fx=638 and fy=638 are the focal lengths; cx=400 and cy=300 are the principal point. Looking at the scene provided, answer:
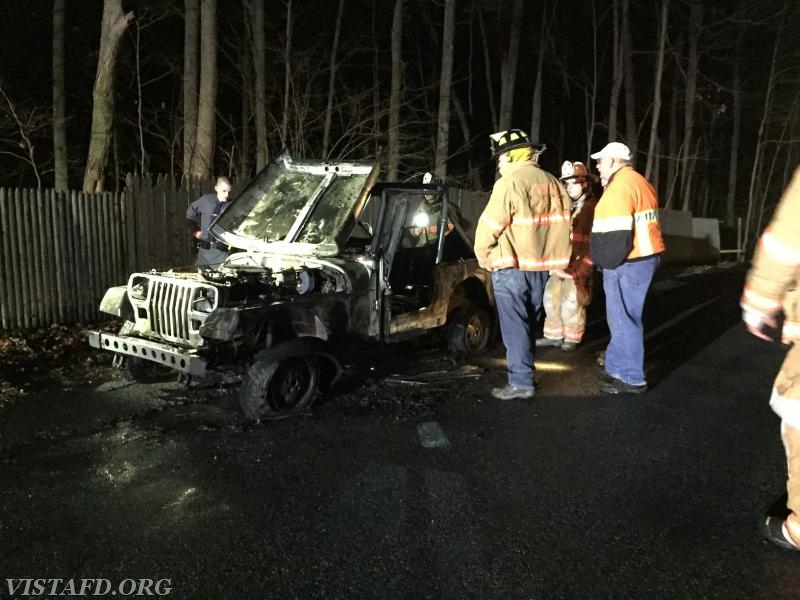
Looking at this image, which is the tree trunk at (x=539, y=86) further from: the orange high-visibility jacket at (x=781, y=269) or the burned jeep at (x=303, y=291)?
the orange high-visibility jacket at (x=781, y=269)

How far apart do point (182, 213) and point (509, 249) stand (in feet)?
19.3

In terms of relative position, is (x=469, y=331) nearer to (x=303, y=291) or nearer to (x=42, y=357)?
(x=303, y=291)

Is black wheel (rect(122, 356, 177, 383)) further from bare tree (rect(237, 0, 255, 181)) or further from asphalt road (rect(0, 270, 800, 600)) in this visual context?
bare tree (rect(237, 0, 255, 181))

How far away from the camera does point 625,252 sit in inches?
198

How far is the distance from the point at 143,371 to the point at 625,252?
13.6 ft

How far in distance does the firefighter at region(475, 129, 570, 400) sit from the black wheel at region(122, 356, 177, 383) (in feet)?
9.37

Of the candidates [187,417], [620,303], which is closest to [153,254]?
[187,417]

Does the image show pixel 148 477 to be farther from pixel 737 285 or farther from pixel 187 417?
pixel 737 285

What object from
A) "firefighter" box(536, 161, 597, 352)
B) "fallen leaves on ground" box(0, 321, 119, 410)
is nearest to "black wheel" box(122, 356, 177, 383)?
"fallen leaves on ground" box(0, 321, 119, 410)

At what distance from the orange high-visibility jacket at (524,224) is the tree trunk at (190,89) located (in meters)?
7.83

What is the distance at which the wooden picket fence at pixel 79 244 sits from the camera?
7.40m

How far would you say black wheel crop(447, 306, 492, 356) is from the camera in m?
6.47

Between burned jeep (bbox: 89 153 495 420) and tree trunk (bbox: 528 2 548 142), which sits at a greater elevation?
tree trunk (bbox: 528 2 548 142)

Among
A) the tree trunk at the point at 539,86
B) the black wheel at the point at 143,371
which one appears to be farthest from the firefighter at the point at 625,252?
the tree trunk at the point at 539,86
